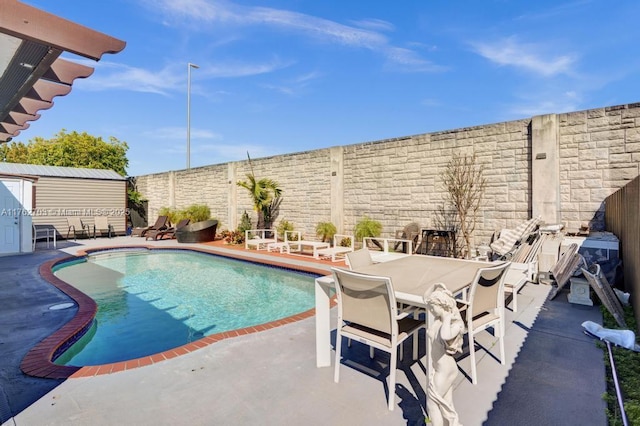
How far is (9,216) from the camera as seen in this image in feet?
30.5

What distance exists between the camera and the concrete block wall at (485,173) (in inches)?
235

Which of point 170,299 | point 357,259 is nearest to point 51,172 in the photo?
point 170,299

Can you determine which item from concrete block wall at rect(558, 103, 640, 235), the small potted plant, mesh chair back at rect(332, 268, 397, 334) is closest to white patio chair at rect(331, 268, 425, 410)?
mesh chair back at rect(332, 268, 397, 334)

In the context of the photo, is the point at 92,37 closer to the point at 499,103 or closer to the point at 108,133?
the point at 499,103

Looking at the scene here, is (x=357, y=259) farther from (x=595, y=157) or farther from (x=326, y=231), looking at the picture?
(x=326, y=231)

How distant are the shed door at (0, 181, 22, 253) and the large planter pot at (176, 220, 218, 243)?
4.53 metres

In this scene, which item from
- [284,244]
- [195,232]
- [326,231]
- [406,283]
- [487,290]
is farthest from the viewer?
[195,232]

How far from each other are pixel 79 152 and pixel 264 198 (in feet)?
65.3

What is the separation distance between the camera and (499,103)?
9742 millimetres

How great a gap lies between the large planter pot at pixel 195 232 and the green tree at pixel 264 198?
204 centimetres

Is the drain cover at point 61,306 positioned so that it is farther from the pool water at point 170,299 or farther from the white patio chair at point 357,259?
the white patio chair at point 357,259

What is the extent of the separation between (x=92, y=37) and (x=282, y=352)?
272cm

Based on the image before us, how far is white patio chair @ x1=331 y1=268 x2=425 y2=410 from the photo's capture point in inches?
83.1

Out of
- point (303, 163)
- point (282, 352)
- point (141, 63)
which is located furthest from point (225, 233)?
point (282, 352)
